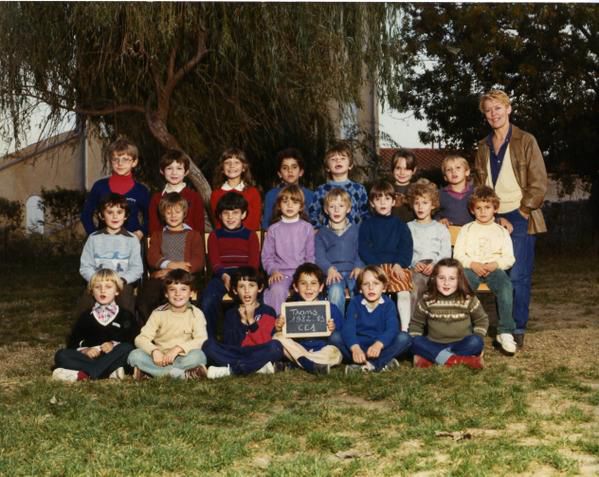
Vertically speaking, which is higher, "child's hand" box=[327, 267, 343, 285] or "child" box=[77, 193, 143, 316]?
"child" box=[77, 193, 143, 316]

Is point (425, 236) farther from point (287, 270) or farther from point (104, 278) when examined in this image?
point (104, 278)

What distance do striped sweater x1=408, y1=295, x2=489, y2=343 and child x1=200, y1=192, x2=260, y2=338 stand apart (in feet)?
4.44

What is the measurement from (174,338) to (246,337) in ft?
1.71

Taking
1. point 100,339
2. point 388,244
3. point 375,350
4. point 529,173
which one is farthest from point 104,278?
point 529,173

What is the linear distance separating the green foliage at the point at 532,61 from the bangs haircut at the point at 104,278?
14.9 metres

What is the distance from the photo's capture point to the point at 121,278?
8.31 meters

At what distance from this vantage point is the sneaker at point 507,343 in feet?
27.3

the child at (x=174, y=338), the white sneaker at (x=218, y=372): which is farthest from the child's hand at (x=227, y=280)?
the white sneaker at (x=218, y=372)

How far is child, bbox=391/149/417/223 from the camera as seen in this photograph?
348 inches

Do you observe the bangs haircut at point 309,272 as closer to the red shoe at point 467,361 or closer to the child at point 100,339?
the red shoe at point 467,361

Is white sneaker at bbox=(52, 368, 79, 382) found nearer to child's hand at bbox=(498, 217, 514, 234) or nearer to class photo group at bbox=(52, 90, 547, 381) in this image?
class photo group at bbox=(52, 90, 547, 381)

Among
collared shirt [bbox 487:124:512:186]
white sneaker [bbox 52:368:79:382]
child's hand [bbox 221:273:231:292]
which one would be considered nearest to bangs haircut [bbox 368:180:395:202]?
collared shirt [bbox 487:124:512:186]

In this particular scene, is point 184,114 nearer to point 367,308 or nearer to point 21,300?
point 21,300

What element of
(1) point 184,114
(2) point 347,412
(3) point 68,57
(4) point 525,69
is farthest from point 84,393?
(4) point 525,69
